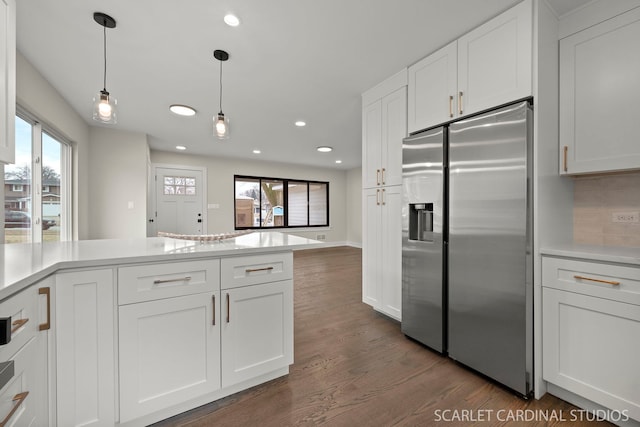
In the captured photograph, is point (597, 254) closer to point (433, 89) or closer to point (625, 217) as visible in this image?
point (625, 217)

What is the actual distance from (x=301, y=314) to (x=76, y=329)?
1983 mm

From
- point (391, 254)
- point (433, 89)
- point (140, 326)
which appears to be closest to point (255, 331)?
point (140, 326)

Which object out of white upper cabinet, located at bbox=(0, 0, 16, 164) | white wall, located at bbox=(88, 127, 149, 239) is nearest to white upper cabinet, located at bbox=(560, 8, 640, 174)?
white upper cabinet, located at bbox=(0, 0, 16, 164)

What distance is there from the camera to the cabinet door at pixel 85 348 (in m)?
1.13

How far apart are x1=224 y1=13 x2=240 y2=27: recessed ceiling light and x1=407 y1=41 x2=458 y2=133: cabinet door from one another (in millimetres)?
1505

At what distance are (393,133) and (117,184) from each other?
14.7 feet

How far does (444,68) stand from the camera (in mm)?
2061

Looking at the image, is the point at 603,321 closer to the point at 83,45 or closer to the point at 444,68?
the point at 444,68

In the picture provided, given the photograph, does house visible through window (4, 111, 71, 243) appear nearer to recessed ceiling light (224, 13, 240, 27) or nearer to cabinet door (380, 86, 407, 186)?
recessed ceiling light (224, 13, 240, 27)

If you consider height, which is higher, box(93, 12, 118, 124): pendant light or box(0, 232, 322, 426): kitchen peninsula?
box(93, 12, 118, 124): pendant light

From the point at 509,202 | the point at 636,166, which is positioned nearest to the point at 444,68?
the point at 509,202

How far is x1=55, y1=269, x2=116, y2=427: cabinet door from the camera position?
3.72ft

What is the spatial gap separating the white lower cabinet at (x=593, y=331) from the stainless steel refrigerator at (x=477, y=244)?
0.13m
